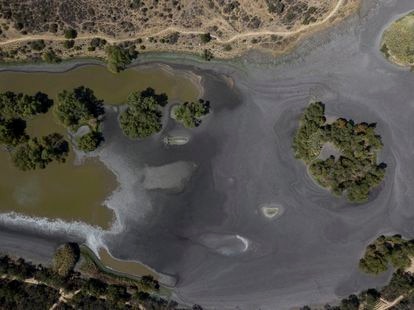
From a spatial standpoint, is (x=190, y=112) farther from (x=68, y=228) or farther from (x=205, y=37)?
(x=68, y=228)

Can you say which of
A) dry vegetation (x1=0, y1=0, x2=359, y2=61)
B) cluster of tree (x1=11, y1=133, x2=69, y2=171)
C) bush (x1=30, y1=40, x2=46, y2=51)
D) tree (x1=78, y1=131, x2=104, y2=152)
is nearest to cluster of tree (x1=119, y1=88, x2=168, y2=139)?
tree (x1=78, y1=131, x2=104, y2=152)

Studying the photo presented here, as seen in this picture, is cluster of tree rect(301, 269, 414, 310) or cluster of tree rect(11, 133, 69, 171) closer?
cluster of tree rect(301, 269, 414, 310)

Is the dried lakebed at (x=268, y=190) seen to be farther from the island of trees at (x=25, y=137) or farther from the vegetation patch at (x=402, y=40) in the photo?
the island of trees at (x=25, y=137)

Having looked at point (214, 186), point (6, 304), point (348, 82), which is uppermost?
point (348, 82)

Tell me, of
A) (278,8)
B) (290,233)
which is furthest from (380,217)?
(278,8)

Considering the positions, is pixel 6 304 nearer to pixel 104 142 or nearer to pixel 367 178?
pixel 104 142

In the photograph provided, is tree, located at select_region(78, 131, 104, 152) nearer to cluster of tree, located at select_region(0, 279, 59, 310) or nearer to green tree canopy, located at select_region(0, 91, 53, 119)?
green tree canopy, located at select_region(0, 91, 53, 119)
